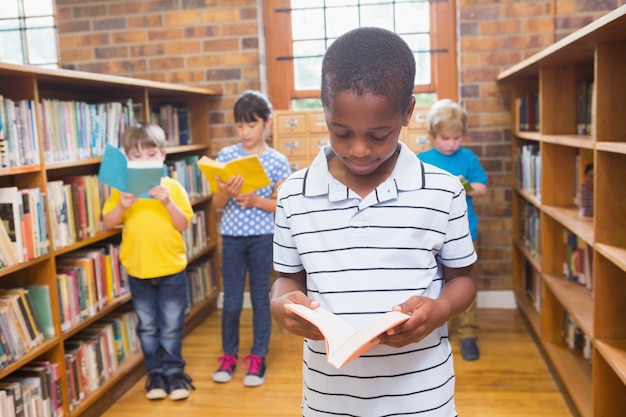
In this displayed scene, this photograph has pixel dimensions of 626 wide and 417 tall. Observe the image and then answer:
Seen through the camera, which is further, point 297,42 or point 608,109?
point 297,42

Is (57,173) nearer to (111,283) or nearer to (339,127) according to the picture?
(111,283)

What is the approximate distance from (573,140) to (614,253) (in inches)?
26.7

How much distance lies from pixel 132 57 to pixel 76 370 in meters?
2.35

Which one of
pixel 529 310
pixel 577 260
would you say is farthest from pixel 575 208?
pixel 529 310

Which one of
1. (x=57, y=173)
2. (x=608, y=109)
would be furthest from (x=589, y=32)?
(x=57, y=173)

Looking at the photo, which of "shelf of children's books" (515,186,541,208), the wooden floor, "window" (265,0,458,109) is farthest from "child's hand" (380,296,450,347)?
"window" (265,0,458,109)

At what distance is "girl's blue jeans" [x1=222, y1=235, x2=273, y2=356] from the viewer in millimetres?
3082

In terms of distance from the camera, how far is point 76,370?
8.55 feet

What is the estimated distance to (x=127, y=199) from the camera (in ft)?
8.70

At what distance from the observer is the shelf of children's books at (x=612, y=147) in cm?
185

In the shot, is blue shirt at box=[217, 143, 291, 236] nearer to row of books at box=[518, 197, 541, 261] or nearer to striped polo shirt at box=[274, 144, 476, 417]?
row of books at box=[518, 197, 541, 261]

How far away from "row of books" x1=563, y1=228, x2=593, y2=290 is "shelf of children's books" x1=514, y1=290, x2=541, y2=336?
418 mm

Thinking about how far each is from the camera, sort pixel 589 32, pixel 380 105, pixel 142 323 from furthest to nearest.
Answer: pixel 142 323 → pixel 589 32 → pixel 380 105

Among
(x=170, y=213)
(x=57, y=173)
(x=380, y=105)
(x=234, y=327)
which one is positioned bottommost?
(x=234, y=327)
